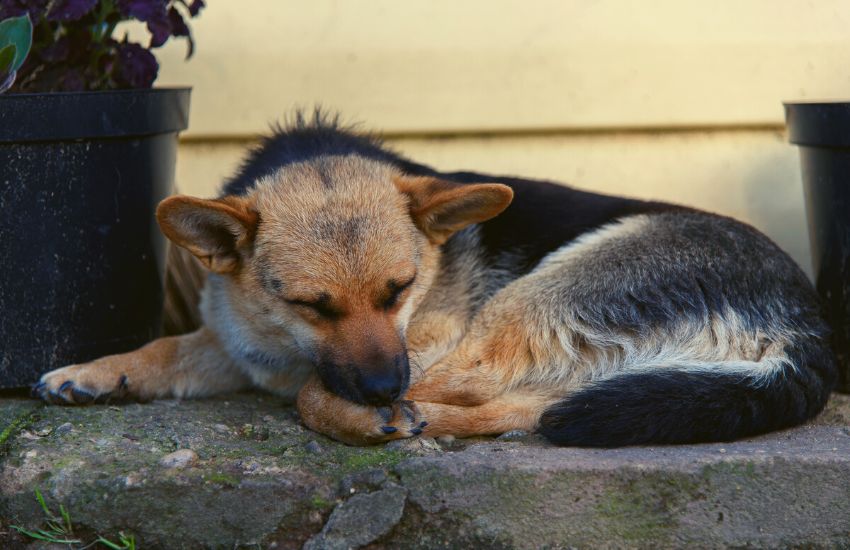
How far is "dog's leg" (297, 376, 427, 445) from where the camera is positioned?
350 centimetres

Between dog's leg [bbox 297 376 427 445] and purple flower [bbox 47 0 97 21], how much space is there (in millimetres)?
1717

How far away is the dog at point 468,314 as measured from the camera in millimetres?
3502

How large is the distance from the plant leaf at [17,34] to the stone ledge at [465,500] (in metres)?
1.49

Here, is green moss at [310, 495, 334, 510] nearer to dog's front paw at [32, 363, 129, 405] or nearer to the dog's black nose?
the dog's black nose

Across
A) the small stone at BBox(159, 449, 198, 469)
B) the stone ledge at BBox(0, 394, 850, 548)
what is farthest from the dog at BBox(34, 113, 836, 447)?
the small stone at BBox(159, 449, 198, 469)

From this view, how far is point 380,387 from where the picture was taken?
3395 millimetres

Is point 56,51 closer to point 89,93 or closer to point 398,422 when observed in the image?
point 89,93

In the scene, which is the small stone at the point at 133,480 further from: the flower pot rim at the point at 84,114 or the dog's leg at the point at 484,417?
the flower pot rim at the point at 84,114

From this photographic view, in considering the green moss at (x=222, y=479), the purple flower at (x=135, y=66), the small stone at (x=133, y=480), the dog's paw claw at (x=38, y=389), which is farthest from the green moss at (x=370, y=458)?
the purple flower at (x=135, y=66)

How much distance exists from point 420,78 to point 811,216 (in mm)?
2202

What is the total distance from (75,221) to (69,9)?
81 centimetres

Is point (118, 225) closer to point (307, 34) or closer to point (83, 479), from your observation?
point (83, 479)

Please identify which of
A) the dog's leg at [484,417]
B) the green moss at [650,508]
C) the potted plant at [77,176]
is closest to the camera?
the green moss at [650,508]

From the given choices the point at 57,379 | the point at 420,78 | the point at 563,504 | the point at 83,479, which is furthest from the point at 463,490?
the point at 420,78
